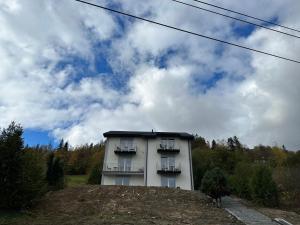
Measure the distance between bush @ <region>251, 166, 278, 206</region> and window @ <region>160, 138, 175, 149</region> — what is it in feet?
52.1

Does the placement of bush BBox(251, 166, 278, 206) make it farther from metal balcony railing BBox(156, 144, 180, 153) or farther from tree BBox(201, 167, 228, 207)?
metal balcony railing BBox(156, 144, 180, 153)

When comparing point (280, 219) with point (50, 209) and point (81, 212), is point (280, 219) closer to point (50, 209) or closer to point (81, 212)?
point (81, 212)

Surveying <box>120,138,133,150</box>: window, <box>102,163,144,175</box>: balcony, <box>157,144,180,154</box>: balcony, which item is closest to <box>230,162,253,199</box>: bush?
<box>157,144,180,154</box>: balcony

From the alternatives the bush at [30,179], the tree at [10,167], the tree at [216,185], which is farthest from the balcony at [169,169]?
the tree at [10,167]

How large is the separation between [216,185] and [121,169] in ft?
62.5

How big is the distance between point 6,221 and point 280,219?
15631mm

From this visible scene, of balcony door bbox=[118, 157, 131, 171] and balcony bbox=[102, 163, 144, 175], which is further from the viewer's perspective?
balcony door bbox=[118, 157, 131, 171]

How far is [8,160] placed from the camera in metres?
18.9

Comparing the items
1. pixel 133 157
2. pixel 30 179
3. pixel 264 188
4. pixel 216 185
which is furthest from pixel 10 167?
pixel 133 157

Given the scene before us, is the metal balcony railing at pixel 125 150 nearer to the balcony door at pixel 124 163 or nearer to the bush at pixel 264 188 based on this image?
the balcony door at pixel 124 163

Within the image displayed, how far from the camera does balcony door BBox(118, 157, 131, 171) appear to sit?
1571 inches

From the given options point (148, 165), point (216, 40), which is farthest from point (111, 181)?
point (216, 40)

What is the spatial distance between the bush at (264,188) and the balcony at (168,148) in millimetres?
15147

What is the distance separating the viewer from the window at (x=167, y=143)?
40.8m
